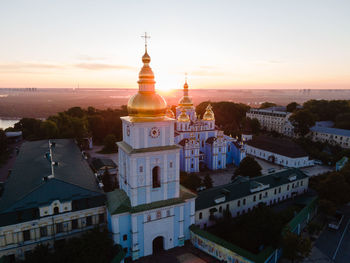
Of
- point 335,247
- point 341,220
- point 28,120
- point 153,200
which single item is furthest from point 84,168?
point 28,120

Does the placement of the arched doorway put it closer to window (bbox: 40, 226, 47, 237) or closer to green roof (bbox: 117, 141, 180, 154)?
green roof (bbox: 117, 141, 180, 154)

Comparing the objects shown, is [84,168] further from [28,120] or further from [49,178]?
[28,120]

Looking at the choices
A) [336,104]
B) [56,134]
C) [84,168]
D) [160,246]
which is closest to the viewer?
[160,246]

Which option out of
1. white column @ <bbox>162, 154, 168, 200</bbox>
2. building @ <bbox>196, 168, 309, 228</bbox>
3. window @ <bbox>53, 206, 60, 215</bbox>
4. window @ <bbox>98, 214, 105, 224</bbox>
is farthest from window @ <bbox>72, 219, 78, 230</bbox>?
building @ <bbox>196, 168, 309, 228</bbox>

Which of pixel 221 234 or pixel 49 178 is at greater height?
pixel 49 178

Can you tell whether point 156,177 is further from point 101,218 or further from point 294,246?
point 294,246

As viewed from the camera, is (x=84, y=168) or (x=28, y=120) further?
(x=28, y=120)

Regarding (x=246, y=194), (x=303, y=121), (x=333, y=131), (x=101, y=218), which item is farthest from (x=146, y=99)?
(x=333, y=131)

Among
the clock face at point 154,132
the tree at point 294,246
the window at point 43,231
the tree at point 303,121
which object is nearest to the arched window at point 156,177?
the clock face at point 154,132
